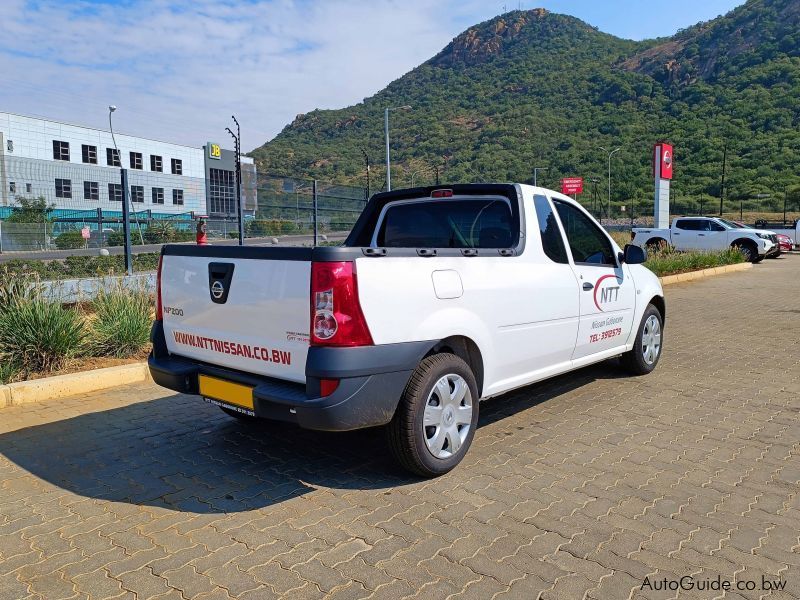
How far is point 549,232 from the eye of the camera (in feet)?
→ 16.1

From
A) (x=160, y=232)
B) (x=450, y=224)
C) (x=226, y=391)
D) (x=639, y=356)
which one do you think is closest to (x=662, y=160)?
(x=160, y=232)

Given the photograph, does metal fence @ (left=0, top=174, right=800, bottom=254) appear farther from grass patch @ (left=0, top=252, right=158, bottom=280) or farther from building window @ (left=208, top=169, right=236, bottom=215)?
grass patch @ (left=0, top=252, right=158, bottom=280)

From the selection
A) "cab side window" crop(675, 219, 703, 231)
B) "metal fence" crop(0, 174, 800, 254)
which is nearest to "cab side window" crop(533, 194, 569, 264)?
"metal fence" crop(0, 174, 800, 254)

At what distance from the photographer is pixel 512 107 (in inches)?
3639

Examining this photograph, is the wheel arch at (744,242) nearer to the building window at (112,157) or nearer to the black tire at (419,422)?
the black tire at (419,422)

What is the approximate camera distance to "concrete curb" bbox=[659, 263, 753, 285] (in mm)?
16344

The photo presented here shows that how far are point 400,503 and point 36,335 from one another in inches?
176

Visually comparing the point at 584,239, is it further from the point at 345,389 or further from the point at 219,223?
the point at 219,223

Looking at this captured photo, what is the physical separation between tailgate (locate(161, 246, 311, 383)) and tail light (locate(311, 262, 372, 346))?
7 centimetres

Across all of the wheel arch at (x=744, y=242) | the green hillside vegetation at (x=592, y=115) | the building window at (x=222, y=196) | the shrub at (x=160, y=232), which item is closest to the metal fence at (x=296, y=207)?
the building window at (x=222, y=196)

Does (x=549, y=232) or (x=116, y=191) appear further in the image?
(x=116, y=191)

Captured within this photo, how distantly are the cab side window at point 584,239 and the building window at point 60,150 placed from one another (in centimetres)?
4879

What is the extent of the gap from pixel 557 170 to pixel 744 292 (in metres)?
54.4

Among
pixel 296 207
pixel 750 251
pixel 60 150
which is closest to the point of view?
pixel 296 207
